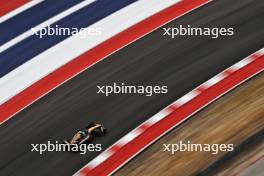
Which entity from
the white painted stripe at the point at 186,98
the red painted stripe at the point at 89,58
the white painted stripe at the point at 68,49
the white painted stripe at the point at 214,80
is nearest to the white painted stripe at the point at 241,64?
the white painted stripe at the point at 214,80

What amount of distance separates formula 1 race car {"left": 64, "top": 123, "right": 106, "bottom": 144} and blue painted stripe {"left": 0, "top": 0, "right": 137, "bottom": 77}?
328 centimetres

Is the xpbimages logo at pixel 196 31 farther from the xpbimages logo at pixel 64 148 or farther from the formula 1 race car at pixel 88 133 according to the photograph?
the xpbimages logo at pixel 64 148

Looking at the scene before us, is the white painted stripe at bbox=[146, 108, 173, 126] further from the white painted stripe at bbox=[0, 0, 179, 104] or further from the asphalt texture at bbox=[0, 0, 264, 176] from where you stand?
the white painted stripe at bbox=[0, 0, 179, 104]

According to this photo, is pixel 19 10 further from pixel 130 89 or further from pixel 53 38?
pixel 130 89

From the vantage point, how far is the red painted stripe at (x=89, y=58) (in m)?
13.2

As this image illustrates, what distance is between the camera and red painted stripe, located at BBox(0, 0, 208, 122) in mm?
13172

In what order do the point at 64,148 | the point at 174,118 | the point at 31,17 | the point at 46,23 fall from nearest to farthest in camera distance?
the point at 64,148 < the point at 174,118 < the point at 46,23 < the point at 31,17

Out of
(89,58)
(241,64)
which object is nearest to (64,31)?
(89,58)

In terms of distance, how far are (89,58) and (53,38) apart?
1.43 m

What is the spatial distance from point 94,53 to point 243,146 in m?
5.08

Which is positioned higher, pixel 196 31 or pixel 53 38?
pixel 53 38

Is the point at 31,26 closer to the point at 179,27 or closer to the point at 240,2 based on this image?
the point at 179,27

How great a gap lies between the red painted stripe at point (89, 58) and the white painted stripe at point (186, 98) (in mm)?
2607

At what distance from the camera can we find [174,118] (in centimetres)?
1243
